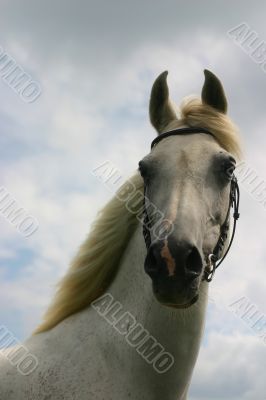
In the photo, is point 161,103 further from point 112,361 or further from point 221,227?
point 112,361

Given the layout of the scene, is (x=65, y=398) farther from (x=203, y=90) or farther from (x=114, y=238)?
(x=203, y=90)

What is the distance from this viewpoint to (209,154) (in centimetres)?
426

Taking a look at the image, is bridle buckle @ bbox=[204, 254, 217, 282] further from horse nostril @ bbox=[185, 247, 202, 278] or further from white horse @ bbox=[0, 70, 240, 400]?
horse nostril @ bbox=[185, 247, 202, 278]

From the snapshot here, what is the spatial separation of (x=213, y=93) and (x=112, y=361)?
3.00 m

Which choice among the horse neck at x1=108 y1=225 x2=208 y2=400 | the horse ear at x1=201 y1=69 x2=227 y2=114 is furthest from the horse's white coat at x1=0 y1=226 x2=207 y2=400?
the horse ear at x1=201 y1=69 x2=227 y2=114

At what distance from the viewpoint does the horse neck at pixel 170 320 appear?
13.2 ft

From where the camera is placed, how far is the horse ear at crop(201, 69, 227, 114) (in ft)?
16.6

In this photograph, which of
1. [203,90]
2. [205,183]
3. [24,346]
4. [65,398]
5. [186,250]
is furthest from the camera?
[203,90]

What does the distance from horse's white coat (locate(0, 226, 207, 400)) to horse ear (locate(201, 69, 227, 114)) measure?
207 cm

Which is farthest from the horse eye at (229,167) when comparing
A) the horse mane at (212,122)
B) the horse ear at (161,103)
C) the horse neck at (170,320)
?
the horse ear at (161,103)

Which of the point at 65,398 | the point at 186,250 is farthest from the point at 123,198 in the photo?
the point at 65,398

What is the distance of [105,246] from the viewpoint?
473 cm

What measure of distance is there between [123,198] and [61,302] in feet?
4.10

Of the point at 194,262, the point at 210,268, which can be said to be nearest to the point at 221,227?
the point at 210,268
